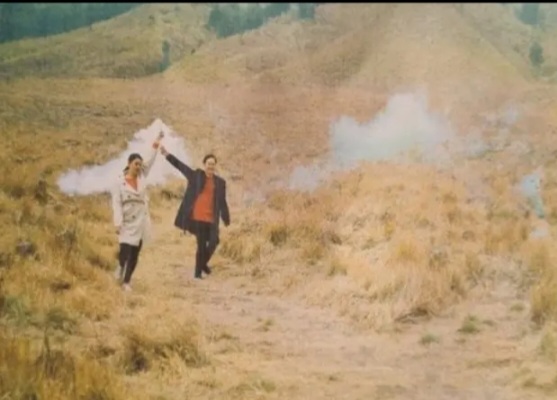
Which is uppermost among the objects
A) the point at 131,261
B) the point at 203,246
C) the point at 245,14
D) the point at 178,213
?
the point at 245,14

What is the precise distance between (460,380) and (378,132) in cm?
224

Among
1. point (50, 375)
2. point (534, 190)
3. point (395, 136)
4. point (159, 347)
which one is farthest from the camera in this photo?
point (395, 136)

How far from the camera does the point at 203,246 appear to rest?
6539 mm

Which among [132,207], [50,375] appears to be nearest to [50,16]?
[132,207]

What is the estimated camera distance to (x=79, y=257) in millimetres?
6309

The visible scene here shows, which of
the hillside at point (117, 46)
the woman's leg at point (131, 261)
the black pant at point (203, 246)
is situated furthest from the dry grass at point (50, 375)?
the hillside at point (117, 46)

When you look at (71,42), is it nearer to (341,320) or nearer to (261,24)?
(261,24)

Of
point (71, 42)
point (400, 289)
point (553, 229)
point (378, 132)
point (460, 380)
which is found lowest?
point (460, 380)

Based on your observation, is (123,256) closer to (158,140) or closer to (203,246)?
(203,246)

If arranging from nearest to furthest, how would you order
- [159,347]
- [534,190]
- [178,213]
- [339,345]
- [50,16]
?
[159,347], [339,345], [178,213], [50,16], [534,190]

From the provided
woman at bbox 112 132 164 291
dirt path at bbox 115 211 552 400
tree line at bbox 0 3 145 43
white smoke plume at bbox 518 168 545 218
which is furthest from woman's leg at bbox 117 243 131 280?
white smoke plume at bbox 518 168 545 218

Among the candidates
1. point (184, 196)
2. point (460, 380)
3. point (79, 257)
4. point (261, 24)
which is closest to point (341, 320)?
point (460, 380)

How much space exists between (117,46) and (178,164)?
1150 mm

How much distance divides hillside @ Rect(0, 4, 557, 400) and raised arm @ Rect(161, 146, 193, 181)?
99mm
